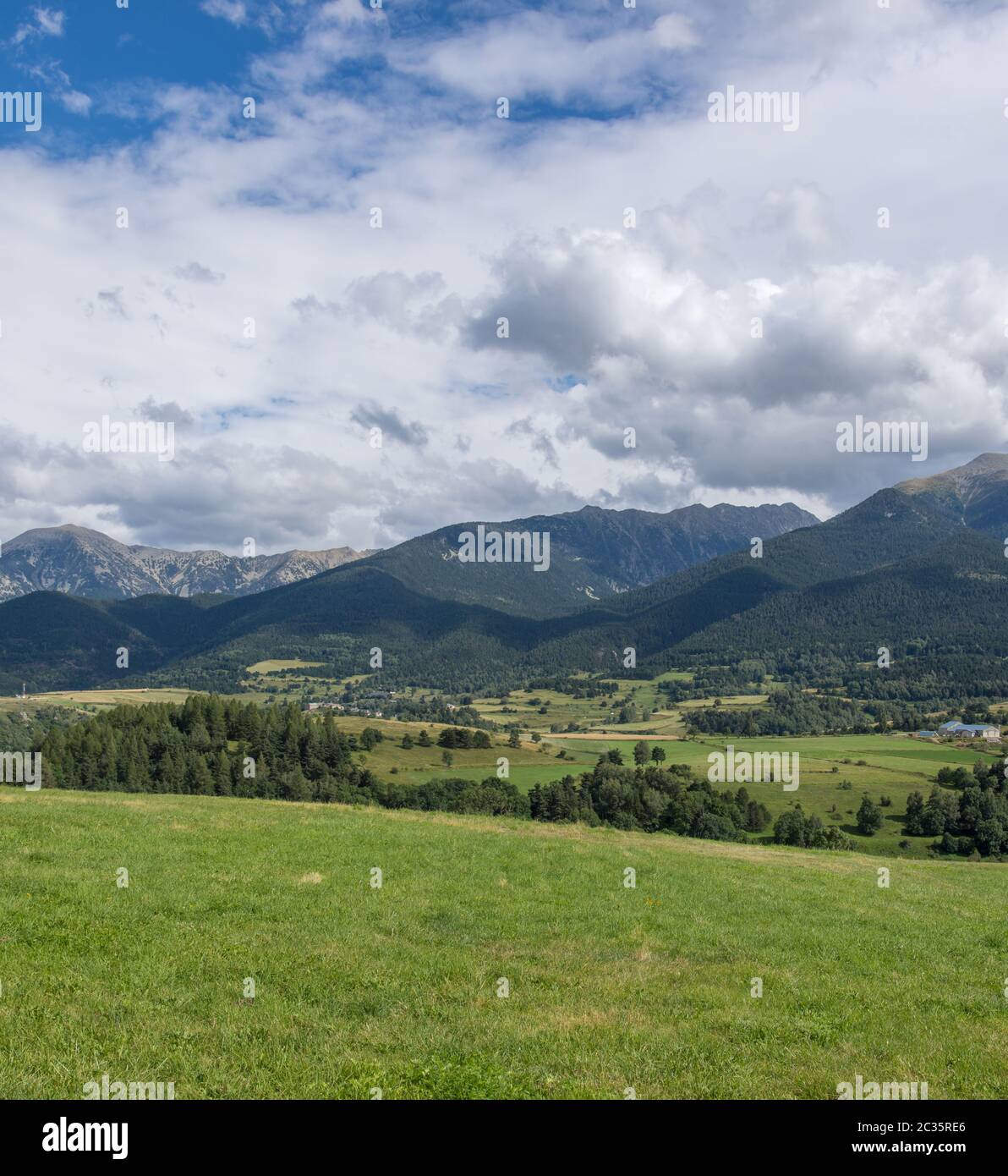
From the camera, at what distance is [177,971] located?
1437 cm

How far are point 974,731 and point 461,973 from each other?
206 meters

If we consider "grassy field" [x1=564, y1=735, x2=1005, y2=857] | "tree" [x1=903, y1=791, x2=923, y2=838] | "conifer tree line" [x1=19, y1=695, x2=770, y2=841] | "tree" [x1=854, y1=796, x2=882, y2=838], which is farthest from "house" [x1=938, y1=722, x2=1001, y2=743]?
"conifer tree line" [x1=19, y1=695, x2=770, y2=841]

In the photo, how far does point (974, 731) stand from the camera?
188m

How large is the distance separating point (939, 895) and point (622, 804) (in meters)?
57.4

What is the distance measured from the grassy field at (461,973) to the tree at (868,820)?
241ft

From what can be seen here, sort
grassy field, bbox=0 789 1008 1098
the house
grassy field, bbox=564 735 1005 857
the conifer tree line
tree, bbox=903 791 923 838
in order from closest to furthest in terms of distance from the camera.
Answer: grassy field, bbox=0 789 1008 1098 < the conifer tree line < tree, bbox=903 791 923 838 < grassy field, bbox=564 735 1005 857 < the house

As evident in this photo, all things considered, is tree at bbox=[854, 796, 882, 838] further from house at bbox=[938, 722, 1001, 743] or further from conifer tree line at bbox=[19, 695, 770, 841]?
house at bbox=[938, 722, 1001, 743]

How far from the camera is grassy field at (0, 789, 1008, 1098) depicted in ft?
36.3

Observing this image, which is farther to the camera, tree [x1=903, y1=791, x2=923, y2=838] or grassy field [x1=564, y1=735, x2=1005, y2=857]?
grassy field [x1=564, y1=735, x2=1005, y2=857]

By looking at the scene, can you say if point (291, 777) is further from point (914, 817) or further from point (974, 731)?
point (974, 731)

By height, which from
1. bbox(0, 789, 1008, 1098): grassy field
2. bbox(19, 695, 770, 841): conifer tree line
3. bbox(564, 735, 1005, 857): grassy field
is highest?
bbox(0, 789, 1008, 1098): grassy field

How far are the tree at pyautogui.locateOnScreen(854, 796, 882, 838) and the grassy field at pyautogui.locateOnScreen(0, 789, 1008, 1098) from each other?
73.6 meters

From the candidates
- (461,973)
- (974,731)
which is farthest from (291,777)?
(974,731)
